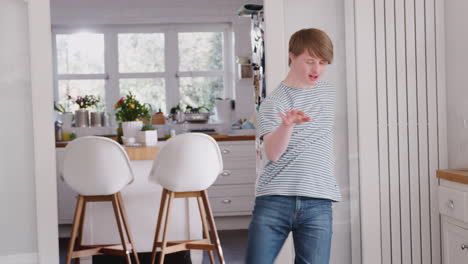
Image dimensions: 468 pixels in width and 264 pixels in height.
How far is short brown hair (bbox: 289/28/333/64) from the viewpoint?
2.02m

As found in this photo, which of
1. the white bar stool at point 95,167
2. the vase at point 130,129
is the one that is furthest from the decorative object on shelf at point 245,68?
the white bar stool at point 95,167

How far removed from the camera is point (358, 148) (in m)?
3.33

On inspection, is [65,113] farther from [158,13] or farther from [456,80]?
[456,80]

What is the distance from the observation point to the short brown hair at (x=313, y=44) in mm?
2021

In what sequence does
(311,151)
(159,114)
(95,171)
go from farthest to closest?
1. (159,114)
2. (95,171)
3. (311,151)

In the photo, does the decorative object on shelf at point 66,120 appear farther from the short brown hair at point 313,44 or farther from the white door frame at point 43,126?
the short brown hair at point 313,44

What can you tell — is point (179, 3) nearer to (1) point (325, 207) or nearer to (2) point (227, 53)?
(2) point (227, 53)

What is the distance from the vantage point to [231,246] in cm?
497

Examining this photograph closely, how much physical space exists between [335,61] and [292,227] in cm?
156

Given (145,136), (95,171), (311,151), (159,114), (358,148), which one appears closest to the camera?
(311,151)

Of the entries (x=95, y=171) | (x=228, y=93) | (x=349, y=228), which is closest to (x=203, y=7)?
(x=228, y=93)

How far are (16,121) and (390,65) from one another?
211 cm

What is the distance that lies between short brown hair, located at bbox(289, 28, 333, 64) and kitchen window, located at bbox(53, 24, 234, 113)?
4958mm

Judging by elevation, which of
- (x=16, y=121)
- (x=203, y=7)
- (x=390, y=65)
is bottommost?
(x=16, y=121)
